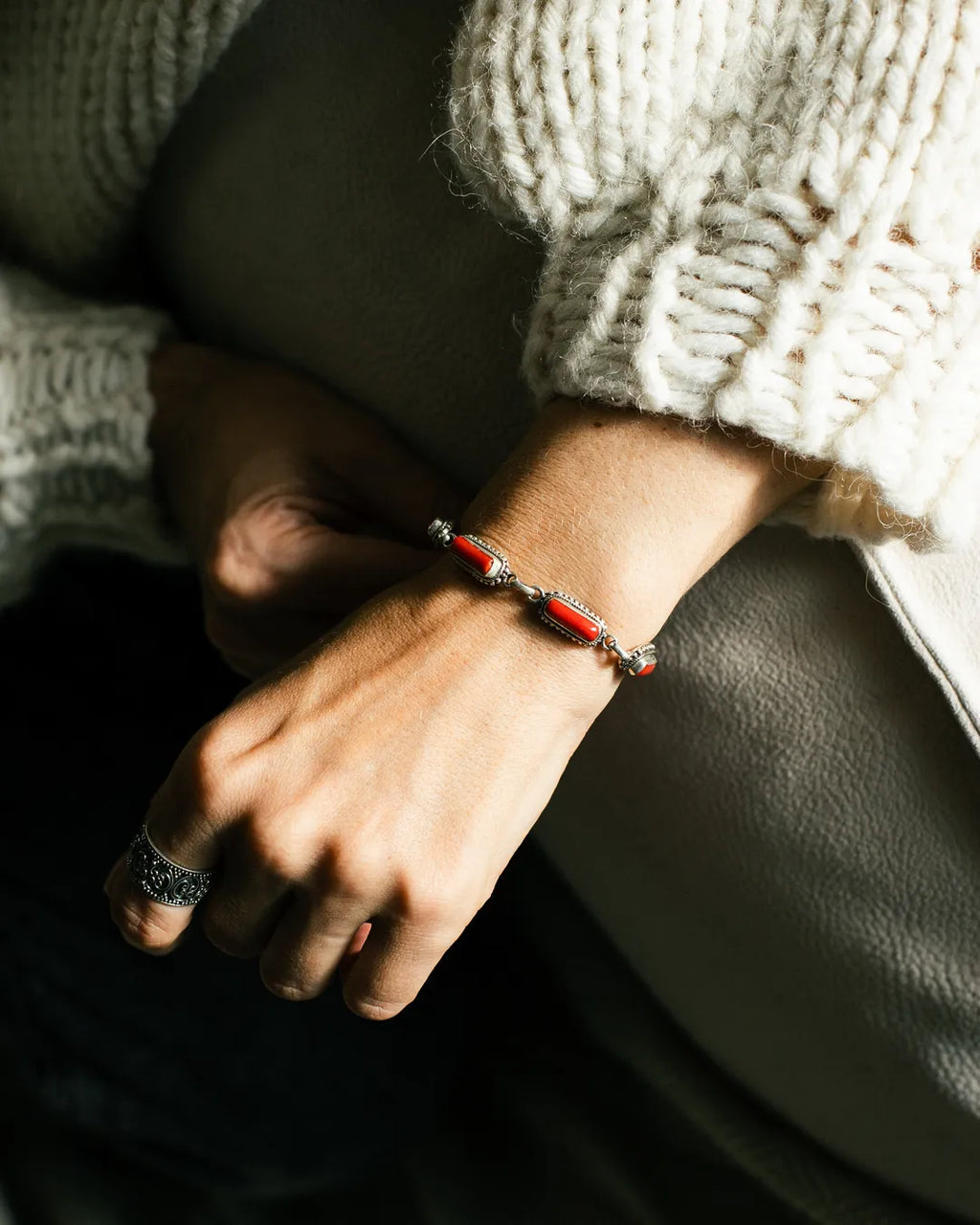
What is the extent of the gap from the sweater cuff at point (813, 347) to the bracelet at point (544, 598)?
90mm

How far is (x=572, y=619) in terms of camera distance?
47 cm

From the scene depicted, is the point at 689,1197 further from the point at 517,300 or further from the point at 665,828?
the point at 517,300

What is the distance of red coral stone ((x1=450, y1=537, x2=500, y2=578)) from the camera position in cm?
48

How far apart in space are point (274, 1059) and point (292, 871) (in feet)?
1.18

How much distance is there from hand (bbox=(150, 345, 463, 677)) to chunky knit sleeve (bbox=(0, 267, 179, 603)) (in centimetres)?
3

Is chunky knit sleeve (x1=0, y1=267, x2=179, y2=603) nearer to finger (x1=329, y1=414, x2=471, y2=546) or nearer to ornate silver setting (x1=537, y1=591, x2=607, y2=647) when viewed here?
finger (x1=329, y1=414, x2=471, y2=546)

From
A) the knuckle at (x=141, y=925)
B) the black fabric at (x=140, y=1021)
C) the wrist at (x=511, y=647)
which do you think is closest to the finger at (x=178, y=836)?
the knuckle at (x=141, y=925)

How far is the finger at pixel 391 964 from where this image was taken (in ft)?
1.63

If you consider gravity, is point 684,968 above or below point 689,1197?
above

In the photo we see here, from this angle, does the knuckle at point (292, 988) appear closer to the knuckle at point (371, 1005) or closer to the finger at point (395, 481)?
the knuckle at point (371, 1005)

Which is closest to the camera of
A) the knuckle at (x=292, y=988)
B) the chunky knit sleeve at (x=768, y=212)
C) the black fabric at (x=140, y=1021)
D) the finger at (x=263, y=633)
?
the chunky knit sleeve at (x=768, y=212)

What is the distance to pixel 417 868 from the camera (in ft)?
1.57

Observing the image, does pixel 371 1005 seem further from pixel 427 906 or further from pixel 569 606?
pixel 569 606

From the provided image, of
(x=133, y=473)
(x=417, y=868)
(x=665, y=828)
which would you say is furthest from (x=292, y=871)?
(x=133, y=473)
